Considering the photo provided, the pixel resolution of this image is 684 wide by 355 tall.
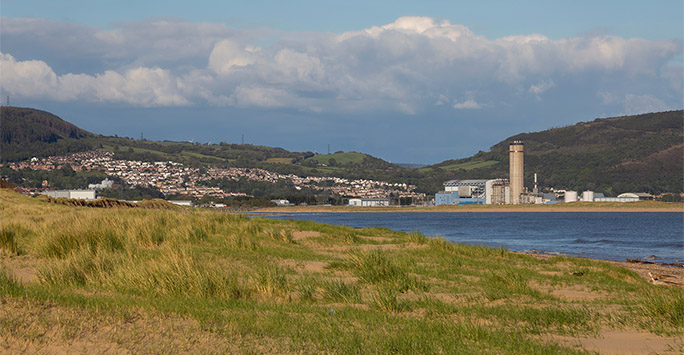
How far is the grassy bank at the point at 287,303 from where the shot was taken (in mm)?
6648

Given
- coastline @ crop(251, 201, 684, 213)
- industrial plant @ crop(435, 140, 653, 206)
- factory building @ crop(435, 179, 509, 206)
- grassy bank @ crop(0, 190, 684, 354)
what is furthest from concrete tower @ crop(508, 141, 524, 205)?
grassy bank @ crop(0, 190, 684, 354)

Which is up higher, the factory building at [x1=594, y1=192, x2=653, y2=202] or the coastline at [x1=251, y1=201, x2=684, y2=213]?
the factory building at [x1=594, y1=192, x2=653, y2=202]

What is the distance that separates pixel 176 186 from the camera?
195 m

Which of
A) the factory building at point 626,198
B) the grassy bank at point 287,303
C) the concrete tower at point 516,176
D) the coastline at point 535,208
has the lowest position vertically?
the coastline at point 535,208

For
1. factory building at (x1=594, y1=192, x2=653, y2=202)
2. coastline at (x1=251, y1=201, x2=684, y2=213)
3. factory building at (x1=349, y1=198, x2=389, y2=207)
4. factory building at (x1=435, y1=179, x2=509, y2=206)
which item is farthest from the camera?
factory building at (x1=349, y1=198, x2=389, y2=207)

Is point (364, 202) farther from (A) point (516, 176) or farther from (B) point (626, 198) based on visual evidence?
(B) point (626, 198)

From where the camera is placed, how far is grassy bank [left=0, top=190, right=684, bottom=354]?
6.65 m

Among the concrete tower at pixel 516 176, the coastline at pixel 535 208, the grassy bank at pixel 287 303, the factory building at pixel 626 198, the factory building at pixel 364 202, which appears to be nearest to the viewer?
the grassy bank at pixel 287 303

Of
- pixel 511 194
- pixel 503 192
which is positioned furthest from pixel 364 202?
pixel 511 194

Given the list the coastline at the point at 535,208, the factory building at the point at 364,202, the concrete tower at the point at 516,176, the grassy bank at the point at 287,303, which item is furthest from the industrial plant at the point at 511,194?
the grassy bank at the point at 287,303

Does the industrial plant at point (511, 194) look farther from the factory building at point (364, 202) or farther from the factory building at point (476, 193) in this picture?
the factory building at point (364, 202)

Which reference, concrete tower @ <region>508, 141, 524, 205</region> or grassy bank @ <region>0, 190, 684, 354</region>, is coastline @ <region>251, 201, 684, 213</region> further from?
grassy bank @ <region>0, 190, 684, 354</region>

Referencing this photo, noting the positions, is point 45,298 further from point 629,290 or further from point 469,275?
point 629,290

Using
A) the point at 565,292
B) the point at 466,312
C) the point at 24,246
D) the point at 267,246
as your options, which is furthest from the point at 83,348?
the point at 267,246
